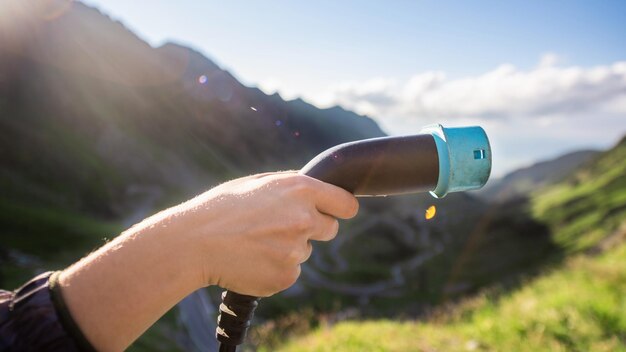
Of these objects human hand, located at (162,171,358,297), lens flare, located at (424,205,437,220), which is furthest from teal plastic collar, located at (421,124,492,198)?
human hand, located at (162,171,358,297)

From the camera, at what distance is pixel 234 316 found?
2.56 metres

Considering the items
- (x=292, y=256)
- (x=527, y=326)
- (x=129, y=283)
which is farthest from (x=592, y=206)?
(x=129, y=283)

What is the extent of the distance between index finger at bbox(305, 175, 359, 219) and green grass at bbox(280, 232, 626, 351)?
5.02 metres

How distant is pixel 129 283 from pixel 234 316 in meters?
0.83

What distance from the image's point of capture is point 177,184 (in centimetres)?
11981

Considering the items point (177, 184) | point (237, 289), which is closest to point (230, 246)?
point (237, 289)

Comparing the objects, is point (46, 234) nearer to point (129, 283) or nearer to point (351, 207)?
point (129, 283)

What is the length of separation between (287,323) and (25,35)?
120026 mm

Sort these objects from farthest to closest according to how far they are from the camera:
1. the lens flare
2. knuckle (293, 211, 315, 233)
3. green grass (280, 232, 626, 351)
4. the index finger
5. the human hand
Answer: green grass (280, 232, 626, 351), the lens flare, the index finger, knuckle (293, 211, 315, 233), the human hand

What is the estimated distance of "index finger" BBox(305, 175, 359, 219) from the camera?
2299mm

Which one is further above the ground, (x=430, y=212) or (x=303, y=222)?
(x=430, y=212)

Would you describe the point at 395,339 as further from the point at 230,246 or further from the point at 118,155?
the point at 118,155

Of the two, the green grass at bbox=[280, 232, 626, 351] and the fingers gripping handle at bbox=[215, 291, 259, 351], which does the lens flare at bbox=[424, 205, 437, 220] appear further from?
the green grass at bbox=[280, 232, 626, 351]

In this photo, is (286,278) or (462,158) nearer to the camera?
(286,278)
